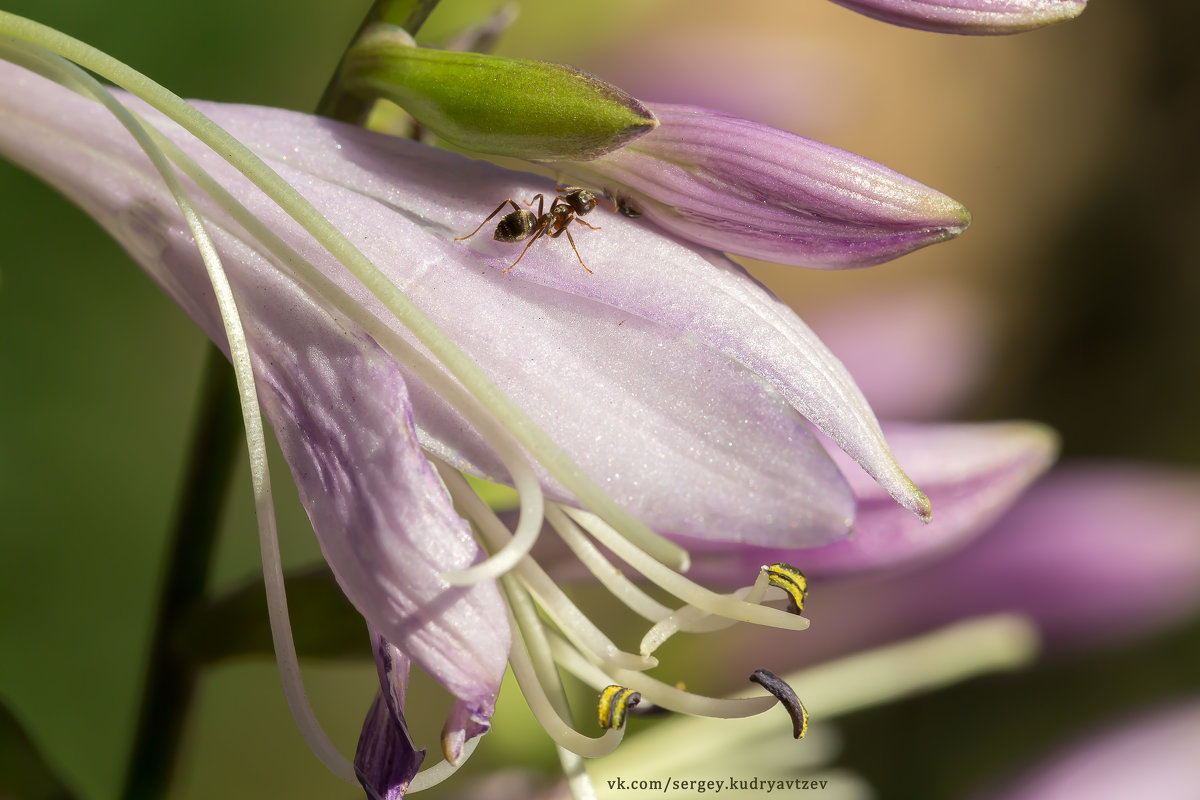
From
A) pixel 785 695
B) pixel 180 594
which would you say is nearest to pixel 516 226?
pixel 785 695

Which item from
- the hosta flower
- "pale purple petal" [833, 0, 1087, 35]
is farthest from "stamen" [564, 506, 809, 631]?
"pale purple petal" [833, 0, 1087, 35]

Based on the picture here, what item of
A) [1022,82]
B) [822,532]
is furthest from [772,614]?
[1022,82]

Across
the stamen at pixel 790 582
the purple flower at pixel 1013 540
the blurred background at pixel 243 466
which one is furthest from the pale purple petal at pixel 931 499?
the blurred background at pixel 243 466

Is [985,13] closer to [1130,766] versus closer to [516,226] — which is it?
[516,226]

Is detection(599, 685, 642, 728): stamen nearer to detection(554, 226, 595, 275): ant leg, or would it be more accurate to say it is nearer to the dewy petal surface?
the dewy petal surface

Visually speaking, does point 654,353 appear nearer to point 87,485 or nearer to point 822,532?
point 822,532

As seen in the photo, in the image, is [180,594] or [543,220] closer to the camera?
[543,220]
